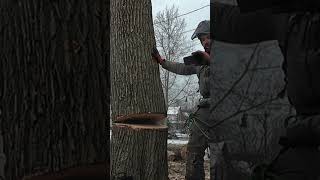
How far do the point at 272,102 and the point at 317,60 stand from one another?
484 mm

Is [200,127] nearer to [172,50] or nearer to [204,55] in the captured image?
[204,55]

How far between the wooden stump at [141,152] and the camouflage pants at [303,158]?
1863mm

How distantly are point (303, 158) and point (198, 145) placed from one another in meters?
3.11

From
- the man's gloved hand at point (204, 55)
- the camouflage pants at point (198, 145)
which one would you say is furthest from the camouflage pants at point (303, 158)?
the camouflage pants at point (198, 145)

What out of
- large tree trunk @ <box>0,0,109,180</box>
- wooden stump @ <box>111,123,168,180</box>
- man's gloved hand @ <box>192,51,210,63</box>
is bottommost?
wooden stump @ <box>111,123,168,180</box>

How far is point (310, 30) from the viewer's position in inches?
99.2

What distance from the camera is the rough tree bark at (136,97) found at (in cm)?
430

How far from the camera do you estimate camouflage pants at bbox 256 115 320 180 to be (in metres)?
2.46

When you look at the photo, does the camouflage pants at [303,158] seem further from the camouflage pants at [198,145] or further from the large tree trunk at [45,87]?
the camouflage pants at [198,145]

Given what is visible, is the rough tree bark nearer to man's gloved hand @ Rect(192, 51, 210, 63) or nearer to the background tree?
man's gloved hand @ Rect(192, 51, 210, 63)

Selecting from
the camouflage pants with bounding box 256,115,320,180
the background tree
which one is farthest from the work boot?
the background tree

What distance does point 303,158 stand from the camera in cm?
246

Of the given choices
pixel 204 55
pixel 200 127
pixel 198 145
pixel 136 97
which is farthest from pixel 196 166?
pixel 136 97

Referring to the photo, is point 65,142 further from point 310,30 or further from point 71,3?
point 310,30
